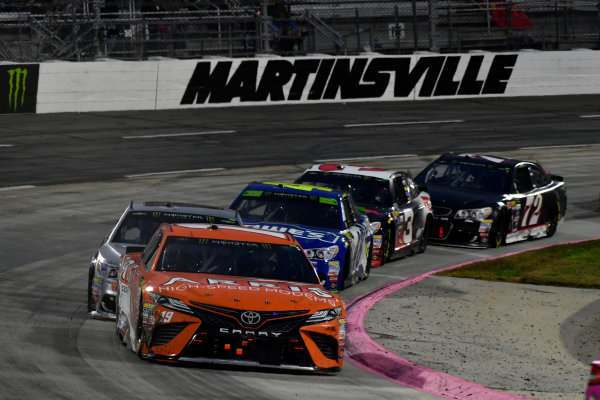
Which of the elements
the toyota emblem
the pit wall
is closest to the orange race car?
the toyota emblem

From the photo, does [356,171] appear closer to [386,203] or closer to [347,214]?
[386,203]

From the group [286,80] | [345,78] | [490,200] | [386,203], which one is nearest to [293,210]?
[386,203]

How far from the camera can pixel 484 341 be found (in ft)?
35.3

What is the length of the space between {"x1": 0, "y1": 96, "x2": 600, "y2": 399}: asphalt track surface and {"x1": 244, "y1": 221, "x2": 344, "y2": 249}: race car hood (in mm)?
718

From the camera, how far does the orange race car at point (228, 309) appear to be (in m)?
8.99

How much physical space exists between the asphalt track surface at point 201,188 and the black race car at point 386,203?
282 mm

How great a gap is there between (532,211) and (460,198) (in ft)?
5.16

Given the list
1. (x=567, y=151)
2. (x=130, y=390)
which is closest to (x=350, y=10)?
(x=567, y=151)

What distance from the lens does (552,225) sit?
766 inches

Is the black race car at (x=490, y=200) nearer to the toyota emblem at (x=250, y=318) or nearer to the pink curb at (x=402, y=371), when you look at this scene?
the pink curb at (x=402, y=371)

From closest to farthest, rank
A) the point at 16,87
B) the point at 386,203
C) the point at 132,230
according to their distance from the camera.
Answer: the point at 132,230
the point at 386,203
the point at 16,87

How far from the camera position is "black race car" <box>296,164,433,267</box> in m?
15.8

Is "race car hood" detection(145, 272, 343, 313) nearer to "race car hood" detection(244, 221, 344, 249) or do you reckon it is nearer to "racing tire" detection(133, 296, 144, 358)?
"racing tire" detection(133, 296, 144, 358)

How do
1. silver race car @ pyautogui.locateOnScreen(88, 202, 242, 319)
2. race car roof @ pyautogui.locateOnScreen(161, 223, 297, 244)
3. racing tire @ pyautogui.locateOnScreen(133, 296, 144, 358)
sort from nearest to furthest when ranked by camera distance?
racing tire @ pyautogui.locateOnScreen(133, 296, 144, 358)
race car roof @ pyautogui.locateOnScreen(161, 223, 297, 244)
silver race car @ pyautogui.locateOnScreen(88, 202, 242, 319)
